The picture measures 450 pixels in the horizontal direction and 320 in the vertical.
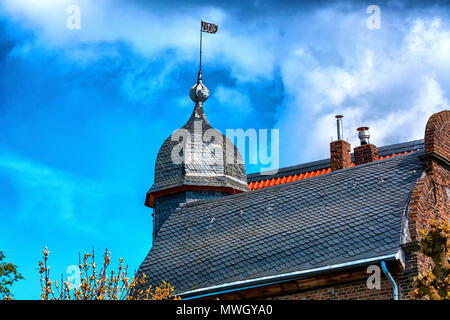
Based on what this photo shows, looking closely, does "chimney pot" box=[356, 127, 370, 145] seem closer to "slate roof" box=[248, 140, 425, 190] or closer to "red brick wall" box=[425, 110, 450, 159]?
"slate roof" box=[248, 140, 425, 190]

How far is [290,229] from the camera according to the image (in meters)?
20.1

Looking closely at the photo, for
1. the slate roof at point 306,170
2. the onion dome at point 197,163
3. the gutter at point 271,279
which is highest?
the slate roof at point 306,170

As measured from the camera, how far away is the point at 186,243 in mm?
22562

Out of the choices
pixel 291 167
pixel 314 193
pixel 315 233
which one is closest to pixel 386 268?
pixel 315 233

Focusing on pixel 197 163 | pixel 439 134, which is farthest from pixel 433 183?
pixel 197 163

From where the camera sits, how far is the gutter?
16672 millimetres

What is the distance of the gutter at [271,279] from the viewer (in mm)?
16672

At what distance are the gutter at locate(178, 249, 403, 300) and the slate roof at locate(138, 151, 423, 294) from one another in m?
0.18

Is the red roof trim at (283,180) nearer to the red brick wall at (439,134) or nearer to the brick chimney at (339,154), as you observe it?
the brick chimney at (339,154)

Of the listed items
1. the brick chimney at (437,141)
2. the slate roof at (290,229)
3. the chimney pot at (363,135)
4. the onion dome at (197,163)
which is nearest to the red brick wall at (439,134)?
the brick chimney at (437,141)

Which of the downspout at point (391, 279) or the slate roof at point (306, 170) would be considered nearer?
the downspout at point (391, 279)

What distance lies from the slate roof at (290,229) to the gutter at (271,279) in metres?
0.18

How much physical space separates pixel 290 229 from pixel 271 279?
2.28 m

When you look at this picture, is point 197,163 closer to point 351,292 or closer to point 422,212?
point 422,212
